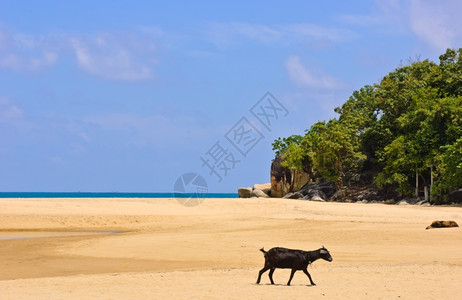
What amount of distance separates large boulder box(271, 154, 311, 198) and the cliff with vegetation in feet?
3.89

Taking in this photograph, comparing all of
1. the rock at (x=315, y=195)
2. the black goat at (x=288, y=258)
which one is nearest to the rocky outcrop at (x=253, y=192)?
the rock at (x=315, y=195)

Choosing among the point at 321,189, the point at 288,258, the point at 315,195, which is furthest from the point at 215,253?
the point at 321,189

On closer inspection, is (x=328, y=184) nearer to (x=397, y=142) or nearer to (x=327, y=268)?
(x=397, y=142)

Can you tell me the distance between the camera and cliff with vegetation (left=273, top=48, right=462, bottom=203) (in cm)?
5050

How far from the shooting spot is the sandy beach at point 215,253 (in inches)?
475

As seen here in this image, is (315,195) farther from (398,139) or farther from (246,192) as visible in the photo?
(246,192)

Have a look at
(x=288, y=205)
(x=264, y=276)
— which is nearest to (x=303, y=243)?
(x=264, y=276)

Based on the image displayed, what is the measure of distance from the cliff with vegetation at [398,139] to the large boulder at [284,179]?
1186 millimetres

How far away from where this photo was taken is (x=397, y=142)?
54844 millimetres

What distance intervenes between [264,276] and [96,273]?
182 inches

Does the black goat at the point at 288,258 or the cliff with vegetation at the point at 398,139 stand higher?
the cliff with vegetation at the point at 398,139

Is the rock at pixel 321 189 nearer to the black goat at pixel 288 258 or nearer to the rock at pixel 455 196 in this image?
the rock at pixel 455 196

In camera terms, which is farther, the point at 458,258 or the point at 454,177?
the point at 454,177

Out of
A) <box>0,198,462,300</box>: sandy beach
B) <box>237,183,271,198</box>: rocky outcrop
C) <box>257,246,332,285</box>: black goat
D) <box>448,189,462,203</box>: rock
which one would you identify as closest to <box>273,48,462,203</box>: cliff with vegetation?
<box>448,189,462,203</box>: rock
